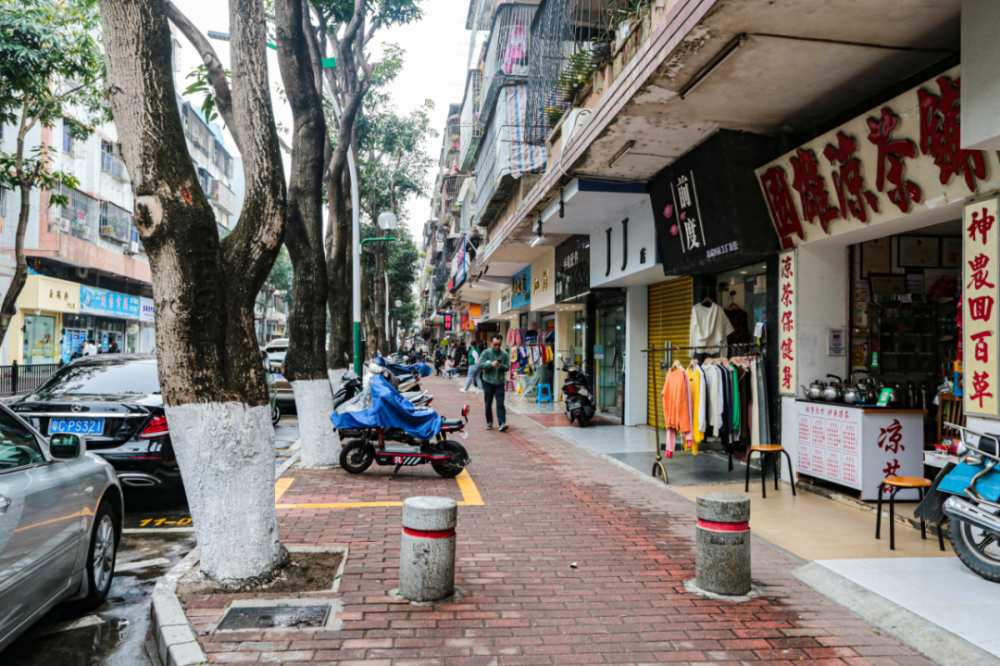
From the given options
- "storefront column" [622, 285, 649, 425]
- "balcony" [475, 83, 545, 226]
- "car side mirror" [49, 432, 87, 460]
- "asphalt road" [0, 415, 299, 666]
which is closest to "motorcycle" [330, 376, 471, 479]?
"asphalt road" [0, 415, 299, 666]

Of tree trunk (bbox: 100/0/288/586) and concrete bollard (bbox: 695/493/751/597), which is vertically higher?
tree trunk (bbox: 100/0/288/586)

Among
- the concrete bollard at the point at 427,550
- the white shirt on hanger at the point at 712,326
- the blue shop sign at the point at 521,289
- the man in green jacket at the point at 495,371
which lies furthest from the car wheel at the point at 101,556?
the blue shop sign at the point at 521,289

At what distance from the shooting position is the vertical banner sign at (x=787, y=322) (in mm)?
8281

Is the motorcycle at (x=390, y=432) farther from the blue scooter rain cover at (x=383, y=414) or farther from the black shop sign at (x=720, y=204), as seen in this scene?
the black shop sign at (x=720, y=204)

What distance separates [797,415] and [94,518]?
7202 millimetres

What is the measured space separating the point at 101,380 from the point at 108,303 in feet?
102

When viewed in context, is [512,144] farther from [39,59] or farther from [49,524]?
[49,524]

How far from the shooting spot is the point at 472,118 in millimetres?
25797

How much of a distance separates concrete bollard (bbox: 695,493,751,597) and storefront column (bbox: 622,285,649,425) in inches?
378

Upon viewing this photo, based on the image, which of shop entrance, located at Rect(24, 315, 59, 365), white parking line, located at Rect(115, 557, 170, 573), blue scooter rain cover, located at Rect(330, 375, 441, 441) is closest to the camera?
white parking line, located at Rect(115, 557, 170, 573)

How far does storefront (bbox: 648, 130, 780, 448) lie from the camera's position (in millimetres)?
8672

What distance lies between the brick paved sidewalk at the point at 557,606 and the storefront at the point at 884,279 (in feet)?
6.36

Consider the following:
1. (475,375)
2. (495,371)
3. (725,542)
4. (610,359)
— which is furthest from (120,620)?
(475,375)

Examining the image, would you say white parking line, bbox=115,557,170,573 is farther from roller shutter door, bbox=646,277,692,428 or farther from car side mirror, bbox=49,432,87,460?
roller shutter door, bbox=646,277,692,428
